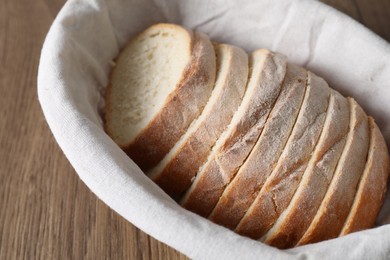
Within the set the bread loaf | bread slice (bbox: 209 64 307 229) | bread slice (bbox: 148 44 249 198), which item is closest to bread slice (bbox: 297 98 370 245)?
the bread loaf

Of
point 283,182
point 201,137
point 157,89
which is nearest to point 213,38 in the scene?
point 157,89

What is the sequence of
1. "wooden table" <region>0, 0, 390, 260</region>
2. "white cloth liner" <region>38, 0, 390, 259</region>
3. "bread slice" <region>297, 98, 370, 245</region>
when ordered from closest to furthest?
1. "white cloth liner" <region>38, 0, 390, 259</region>
2. "bread slice" <region>297, 98, 370, 245</region>
3. "wooden table" <region>0, 0, 390, 260</region>

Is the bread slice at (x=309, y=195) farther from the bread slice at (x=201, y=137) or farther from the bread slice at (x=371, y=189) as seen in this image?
the bread slice at (x=201, y=137)

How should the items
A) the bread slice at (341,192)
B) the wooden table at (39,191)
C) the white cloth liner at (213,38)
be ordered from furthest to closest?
the wooden table at (39,191) < the bread slice at (341,192) < the white cloth liner at (213,38)

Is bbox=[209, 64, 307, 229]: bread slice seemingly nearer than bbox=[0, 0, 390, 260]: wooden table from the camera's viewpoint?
Yes

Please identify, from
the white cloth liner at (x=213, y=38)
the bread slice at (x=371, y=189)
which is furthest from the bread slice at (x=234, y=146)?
the bread slice at (x=371, y=189)

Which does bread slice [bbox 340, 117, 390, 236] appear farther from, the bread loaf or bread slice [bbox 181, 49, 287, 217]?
bread slice [bbox 181, 49, 287, 217]

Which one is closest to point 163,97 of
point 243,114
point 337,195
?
point 243,114

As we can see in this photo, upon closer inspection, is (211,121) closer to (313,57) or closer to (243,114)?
(243,114)
